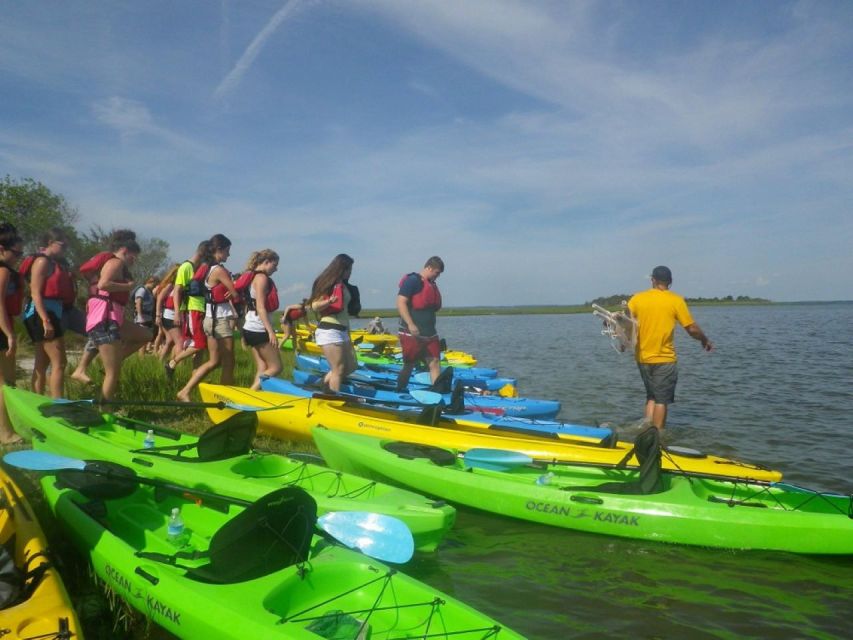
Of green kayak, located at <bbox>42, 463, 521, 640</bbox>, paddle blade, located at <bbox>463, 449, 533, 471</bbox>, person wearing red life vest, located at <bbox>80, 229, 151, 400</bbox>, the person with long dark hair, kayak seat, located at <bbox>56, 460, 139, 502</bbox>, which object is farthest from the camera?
the person with long dark hair

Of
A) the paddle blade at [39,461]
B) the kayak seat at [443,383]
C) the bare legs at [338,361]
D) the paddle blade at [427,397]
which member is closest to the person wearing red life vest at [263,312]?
the bare legs at [338,361]

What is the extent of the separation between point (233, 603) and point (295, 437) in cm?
379

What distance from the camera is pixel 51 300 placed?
5.39m

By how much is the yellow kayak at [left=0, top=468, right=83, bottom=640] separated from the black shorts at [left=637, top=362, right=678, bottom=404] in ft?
18.4

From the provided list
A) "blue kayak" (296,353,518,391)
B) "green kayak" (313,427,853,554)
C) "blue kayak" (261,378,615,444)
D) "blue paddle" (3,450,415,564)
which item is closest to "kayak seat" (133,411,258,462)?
"green kayak" (313,427,853,554)

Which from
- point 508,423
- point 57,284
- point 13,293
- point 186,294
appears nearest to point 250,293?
point 186,294

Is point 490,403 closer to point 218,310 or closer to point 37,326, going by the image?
point 218,310

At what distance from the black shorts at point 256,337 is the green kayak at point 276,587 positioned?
138 inches

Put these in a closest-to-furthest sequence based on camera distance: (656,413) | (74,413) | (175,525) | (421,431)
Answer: (175,525), (74,413), (421,431), (656,413)

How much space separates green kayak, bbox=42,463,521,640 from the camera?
249 cm

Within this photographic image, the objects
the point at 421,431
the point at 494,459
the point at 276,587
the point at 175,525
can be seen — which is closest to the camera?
the point at 276,587

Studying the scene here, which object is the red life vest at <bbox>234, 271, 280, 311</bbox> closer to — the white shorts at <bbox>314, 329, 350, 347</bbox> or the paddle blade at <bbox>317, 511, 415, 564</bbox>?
the white shorts at <bbox>314, 329, 350, 347</bbox>

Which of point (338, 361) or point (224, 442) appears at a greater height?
point (338, 361)

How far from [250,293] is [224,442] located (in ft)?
9.45
